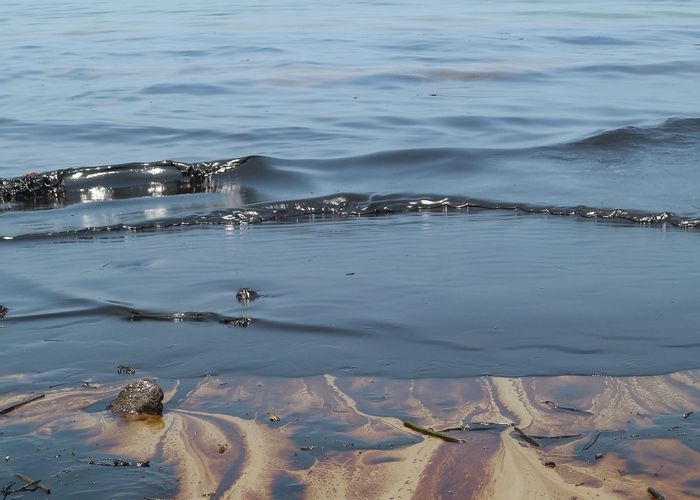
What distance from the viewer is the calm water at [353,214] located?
177 inches

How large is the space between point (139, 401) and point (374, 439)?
914 millimetres

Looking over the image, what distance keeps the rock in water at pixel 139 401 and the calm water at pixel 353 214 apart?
1.22 ft

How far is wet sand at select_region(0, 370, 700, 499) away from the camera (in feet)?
10.6

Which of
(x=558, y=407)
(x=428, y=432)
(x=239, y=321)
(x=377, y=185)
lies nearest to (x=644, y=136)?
(x=377, y=185)

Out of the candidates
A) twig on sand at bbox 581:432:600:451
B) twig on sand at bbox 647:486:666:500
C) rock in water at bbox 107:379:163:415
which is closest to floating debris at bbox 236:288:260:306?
rock in water at bbox 107:379:163:415

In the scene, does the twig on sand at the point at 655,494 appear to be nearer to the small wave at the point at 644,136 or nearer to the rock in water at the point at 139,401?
the rock in water at the point at 139,401

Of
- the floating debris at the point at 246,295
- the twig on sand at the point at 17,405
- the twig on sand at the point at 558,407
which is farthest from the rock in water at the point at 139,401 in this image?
the twig on sand at the point at 558,407

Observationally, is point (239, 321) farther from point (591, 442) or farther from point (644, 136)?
point (644, 136)

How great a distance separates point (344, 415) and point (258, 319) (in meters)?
1.13

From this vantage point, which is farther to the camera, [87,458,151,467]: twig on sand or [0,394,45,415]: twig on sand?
[0,394,45,415]: twig on sand

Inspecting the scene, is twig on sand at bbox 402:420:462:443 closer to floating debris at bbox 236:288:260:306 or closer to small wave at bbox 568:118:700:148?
floating debris at bbox 236:288:260:306

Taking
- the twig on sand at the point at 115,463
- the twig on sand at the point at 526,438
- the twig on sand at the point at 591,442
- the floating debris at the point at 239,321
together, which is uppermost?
the floating debris at the point at 239,321

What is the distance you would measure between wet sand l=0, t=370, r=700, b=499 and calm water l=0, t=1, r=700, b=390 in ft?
0.70

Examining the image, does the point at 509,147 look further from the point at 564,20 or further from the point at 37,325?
the point at 564,20
